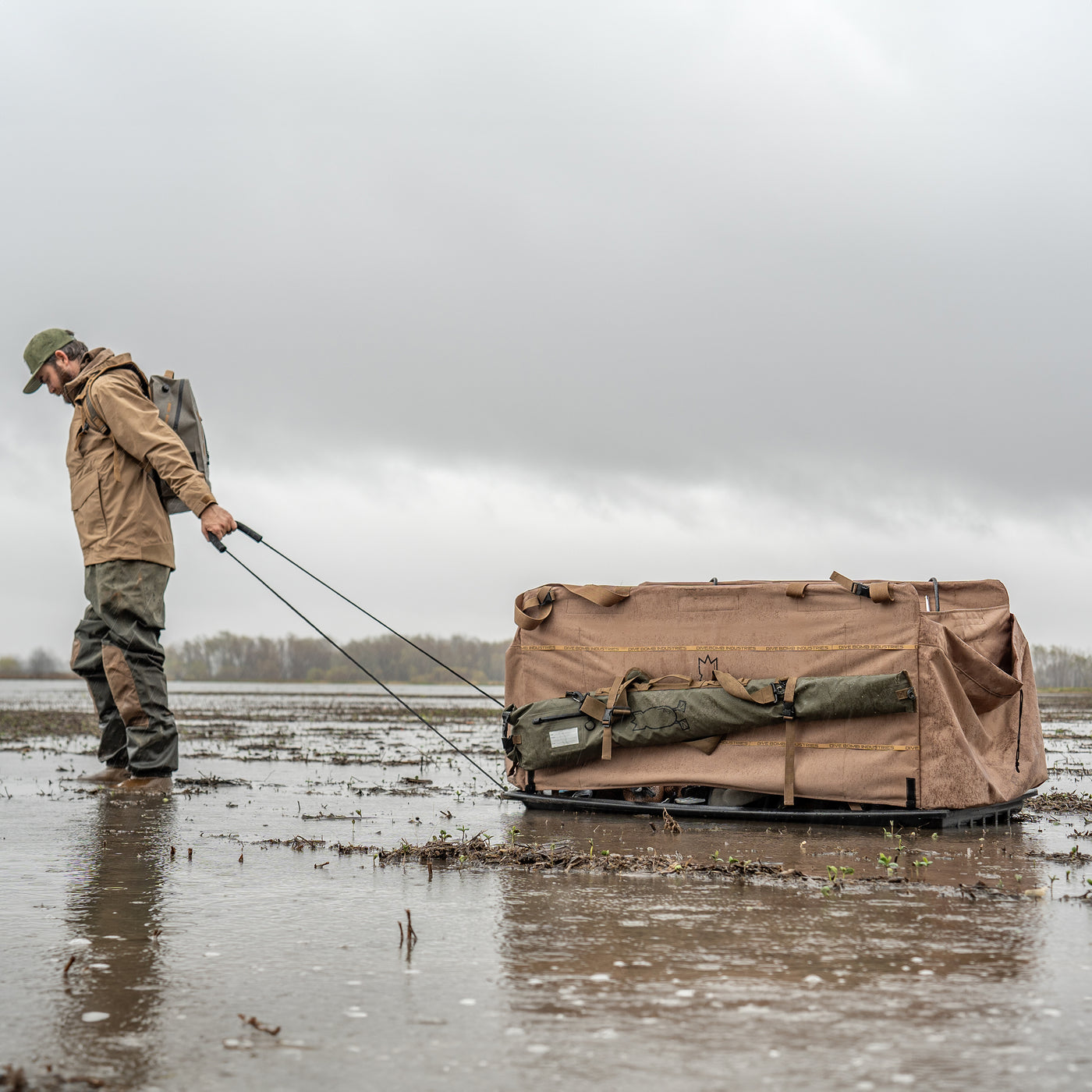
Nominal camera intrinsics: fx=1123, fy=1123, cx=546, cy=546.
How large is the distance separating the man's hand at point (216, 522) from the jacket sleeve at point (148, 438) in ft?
0.18

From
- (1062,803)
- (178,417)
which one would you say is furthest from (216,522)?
(1062,803)

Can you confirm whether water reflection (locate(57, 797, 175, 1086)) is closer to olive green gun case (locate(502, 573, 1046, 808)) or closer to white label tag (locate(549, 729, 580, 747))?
white label tag (locate(549, 729, 580, 747))

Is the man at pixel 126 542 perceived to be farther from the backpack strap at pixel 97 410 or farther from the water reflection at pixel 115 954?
the water reflection at pixel 115 954

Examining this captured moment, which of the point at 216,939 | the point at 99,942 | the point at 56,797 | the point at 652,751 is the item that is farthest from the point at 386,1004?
the point at 56,797

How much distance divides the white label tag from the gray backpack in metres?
3.04

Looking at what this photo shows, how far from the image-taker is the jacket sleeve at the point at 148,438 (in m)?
7.25

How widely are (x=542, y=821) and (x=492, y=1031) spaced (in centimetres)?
378

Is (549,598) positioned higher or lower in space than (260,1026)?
higher

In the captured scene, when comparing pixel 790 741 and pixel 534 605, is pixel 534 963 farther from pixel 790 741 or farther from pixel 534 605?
pixel 534 605

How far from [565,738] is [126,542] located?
3.22 meters

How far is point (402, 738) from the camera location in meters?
14.5

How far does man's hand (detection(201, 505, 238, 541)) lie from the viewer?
713cm

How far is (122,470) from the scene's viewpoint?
754cm

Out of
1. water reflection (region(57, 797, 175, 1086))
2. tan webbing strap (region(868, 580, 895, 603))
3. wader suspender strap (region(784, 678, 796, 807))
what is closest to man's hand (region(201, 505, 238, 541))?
water reflection (region(57, 797, 175, 1086))
